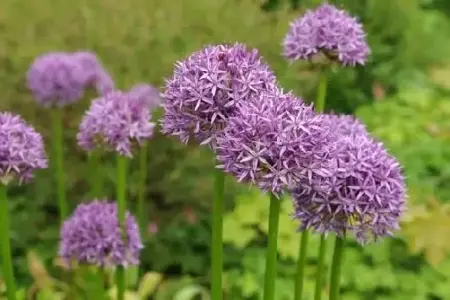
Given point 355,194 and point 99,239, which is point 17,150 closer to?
point 99,239

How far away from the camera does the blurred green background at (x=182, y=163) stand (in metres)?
2.81

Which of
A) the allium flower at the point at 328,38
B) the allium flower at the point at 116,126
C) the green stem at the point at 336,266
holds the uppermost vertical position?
the allium flower at the point at 328,38

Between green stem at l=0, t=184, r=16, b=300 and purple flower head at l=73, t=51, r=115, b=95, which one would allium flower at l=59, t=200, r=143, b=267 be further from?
purple flower head at l=73, t=51, r=115, b=95

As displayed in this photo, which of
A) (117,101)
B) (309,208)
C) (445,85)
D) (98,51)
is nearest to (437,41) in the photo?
(445,85)

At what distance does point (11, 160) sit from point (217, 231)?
1.55ft

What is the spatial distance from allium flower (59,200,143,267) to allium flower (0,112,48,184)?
29 centimetres

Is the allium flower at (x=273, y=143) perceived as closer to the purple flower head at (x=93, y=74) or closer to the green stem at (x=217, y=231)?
the green stem at (x=217, y=231)

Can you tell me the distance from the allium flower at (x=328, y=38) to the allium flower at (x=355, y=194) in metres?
0.44

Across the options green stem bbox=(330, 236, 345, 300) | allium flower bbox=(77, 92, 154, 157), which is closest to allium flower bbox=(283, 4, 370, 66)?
allium flower bbox=(77, 92, 154, 157)

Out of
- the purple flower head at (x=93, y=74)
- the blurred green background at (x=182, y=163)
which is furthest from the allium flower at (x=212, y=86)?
the blurred green background at (x=182, y=163)

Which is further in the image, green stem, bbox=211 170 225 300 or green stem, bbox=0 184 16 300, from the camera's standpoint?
green stem, bbox=0 184 16 300

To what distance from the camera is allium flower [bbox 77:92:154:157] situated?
5.69 feet

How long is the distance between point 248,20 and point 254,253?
3.47ft

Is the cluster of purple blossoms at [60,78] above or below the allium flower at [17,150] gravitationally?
above
